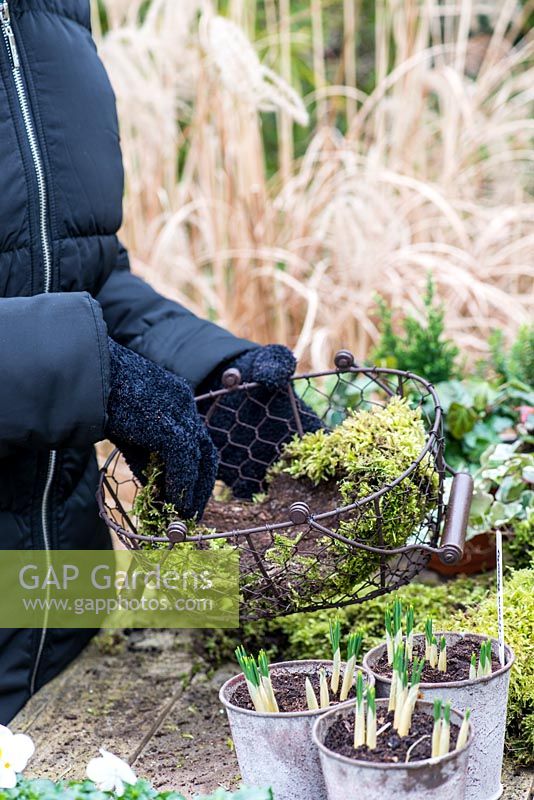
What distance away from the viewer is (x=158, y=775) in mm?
1070

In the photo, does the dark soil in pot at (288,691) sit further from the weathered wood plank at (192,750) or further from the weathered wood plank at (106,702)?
the weathered wood plank at (106,702)

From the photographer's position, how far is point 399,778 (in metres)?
0.74

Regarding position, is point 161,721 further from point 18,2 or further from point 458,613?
point 18,2

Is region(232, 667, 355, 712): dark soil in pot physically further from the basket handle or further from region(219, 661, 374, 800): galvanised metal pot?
the basket handle

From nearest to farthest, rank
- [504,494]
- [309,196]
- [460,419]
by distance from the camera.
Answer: [504,494]
[460,419]
[309,196]

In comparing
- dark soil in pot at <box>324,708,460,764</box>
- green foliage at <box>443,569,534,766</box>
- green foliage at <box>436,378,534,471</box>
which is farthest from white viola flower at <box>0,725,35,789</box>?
green foliage at <box>436,378,534,471</box>

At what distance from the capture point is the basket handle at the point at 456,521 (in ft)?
3.20

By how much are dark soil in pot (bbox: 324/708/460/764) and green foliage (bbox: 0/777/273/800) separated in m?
0.08

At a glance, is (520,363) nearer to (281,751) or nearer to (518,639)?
(518,639)

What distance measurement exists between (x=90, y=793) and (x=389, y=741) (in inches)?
11.0

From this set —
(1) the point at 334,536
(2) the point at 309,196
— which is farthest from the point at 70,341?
(2) the point at 309,196

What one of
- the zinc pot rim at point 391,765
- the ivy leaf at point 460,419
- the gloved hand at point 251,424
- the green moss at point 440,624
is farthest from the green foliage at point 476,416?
the zinc pot rim at point 391,765

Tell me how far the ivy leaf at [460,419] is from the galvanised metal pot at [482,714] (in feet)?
2.49

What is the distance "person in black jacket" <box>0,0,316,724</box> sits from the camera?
102 cm
